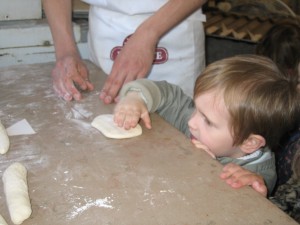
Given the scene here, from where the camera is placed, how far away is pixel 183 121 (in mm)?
1216

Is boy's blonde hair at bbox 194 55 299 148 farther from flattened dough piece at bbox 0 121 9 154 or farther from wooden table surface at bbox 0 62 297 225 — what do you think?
flattened dough piece at bbox 0 121 9 154

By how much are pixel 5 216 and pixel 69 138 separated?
28 cm

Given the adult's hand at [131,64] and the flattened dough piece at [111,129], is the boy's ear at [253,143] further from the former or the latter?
the adult's hand at [131,64]

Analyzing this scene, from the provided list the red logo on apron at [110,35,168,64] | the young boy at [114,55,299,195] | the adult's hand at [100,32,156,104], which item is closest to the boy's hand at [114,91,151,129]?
the young boy at [114,55,299,195]

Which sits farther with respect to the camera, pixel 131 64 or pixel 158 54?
pixel 158 54

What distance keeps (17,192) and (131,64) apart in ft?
1.95

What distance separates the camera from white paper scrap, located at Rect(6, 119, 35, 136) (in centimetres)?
95

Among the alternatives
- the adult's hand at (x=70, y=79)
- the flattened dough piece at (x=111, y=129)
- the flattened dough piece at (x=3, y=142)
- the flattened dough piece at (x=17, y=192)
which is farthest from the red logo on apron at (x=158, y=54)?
the flattened dough piece at (x=17, y=192)

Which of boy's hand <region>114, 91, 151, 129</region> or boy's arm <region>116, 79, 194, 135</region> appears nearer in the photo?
boy's hand <region>114, 91, 151, 129</region>

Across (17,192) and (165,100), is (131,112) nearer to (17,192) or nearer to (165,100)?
(165,100)

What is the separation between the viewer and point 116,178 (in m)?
0.79

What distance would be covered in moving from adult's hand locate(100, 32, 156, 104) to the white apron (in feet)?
0.61

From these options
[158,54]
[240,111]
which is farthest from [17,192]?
[158,54]

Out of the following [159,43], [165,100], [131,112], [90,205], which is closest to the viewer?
[90,205]
